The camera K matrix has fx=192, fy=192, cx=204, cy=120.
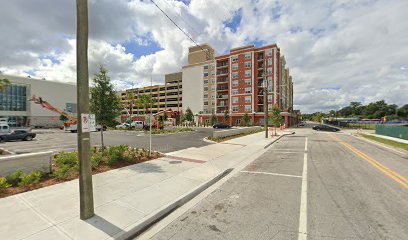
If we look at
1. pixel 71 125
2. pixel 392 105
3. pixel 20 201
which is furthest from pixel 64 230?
pixel 392 105

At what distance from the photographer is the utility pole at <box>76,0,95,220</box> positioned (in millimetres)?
3943

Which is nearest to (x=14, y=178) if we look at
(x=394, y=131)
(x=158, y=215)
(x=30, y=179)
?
(x=30, y=179)

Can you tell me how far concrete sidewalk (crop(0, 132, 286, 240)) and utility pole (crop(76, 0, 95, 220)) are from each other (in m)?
0.41

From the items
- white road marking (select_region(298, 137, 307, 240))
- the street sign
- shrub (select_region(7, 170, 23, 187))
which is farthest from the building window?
white road marking (select_region(298, 137, 307, 240))

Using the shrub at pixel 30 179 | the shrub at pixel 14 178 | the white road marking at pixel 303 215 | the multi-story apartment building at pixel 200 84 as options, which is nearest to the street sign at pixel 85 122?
the shrub at pixel 30 179

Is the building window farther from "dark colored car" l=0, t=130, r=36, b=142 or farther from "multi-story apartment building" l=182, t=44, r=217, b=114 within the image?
"multi-story apartment building" l=182, t=44, r=217, b=114

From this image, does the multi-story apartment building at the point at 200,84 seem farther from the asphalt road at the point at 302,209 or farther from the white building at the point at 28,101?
the asphalt road at the point at 302,209

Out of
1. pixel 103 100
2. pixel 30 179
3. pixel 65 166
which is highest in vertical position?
pixel 103 100

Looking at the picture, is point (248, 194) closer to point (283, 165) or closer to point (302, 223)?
point (302, 223)

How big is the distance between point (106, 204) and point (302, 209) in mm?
4832

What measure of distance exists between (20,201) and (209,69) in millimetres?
74209

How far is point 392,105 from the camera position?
126 meters

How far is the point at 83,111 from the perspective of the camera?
156 inches

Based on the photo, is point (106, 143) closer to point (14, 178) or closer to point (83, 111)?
point (14, 178)
